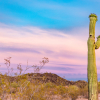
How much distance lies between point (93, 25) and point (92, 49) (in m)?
1.40

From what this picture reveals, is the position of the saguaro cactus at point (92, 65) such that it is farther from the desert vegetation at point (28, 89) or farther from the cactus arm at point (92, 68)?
the desert vegetation at point (28, 89)

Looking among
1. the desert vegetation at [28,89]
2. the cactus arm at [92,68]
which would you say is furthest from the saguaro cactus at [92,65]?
the desert vegetation at [28,89]

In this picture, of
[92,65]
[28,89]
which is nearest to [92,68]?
[92,65]

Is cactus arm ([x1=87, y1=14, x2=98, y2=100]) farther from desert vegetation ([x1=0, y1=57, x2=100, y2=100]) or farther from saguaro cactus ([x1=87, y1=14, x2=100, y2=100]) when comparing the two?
desert vegetation ([x1=0, y1=57, x2=100, y2=100])

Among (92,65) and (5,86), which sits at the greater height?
(92,65)

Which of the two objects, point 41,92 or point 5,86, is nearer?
point 5,86

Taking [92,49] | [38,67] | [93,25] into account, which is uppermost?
[93,25]

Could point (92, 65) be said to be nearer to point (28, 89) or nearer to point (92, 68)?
point (92, 68)

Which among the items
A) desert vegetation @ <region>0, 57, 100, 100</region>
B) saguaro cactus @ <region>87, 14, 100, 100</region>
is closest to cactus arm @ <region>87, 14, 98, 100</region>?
saguaro cactus @ <region>87, 14, 100, 100</region>

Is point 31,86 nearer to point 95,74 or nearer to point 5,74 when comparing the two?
point 5,74

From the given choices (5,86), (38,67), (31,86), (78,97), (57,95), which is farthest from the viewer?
(78,97)

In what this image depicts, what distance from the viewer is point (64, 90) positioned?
10883 mm

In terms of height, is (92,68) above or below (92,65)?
below

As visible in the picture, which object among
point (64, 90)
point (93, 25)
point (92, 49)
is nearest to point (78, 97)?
point (64, 90)
